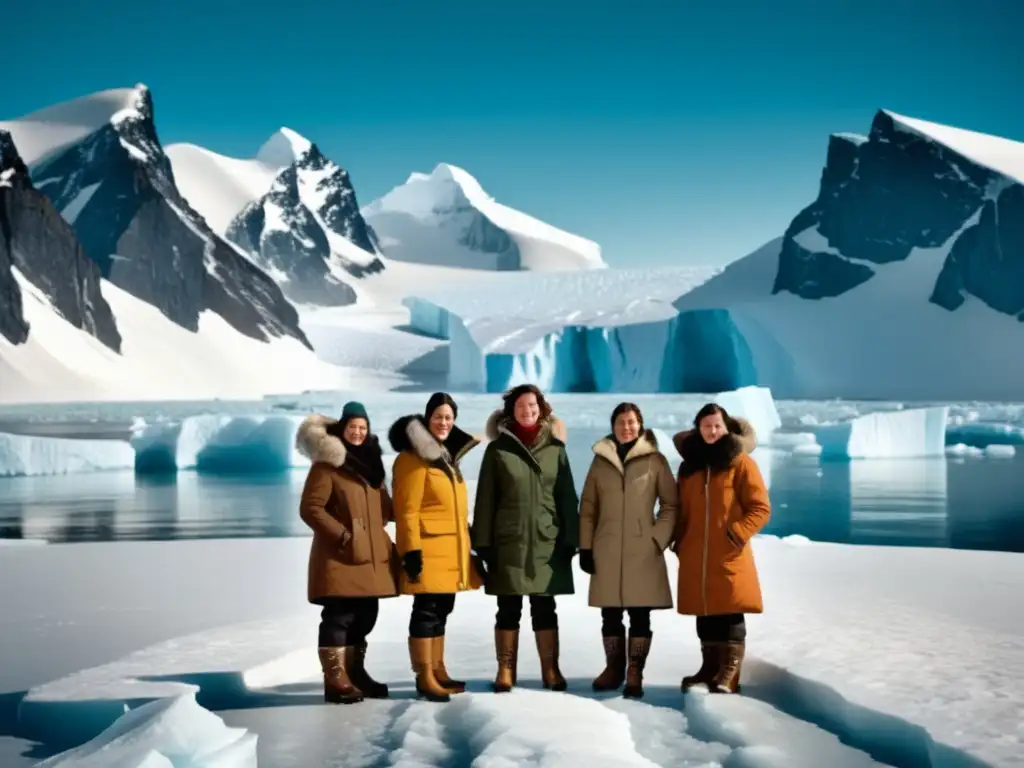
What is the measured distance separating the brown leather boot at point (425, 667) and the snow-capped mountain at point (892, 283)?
3549 centimetres

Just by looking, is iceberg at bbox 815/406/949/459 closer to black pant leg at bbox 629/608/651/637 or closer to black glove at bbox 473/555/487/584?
black pant leg at bbox 629/608/651/637

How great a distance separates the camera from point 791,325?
4106cm

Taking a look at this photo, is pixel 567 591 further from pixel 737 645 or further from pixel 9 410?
pixel 9 410

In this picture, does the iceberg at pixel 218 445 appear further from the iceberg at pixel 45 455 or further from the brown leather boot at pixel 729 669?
the brown leather boot at pixel 729 669

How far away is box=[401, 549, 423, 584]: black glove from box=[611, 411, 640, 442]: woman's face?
2.51 feet

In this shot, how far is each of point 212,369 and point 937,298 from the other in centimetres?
3100

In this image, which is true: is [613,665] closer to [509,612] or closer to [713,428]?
[509,612]

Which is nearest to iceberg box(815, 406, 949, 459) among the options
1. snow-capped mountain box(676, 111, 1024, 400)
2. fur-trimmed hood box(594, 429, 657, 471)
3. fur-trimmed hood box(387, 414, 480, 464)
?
fur-trimmed hood box(594, 429, 657, 471)

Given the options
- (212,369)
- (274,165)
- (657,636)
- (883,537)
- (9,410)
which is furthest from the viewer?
(274,165)

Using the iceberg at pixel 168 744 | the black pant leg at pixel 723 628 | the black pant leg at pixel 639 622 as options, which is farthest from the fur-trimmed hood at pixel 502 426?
the iceberg at pixel 168 744

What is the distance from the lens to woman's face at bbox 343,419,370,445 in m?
3.81

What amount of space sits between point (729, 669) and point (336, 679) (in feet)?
4.18

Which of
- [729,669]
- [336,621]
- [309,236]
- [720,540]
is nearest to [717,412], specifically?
[720,540]

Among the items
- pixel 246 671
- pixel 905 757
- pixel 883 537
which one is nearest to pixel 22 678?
pixel 246 671
